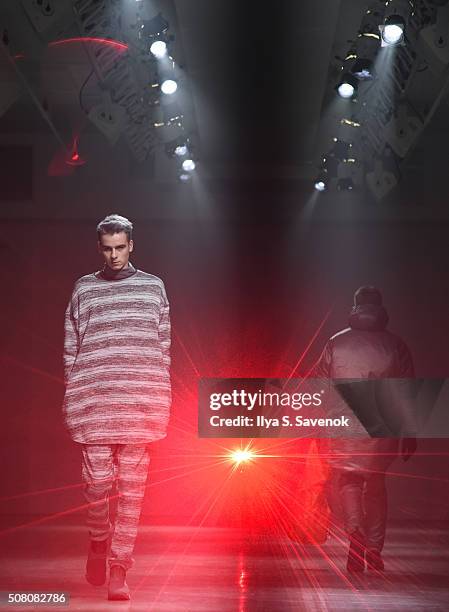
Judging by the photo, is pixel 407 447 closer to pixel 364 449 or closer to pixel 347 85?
pixel 364 449

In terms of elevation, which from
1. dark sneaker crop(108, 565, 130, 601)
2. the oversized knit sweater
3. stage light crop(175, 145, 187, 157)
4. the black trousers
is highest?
stage light crop(175, 145, 187, 157)

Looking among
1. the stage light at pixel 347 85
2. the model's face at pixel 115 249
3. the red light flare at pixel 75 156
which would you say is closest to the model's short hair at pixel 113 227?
the model's face at pixel 115 249

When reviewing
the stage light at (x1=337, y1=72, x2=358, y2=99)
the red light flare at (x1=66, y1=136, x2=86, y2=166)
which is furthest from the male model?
the red light flare at (x1=66, y1=136, x2=86, y2=166)

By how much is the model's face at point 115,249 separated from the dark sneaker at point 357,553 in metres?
1.62

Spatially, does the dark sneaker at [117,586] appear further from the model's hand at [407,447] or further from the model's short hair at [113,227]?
the model's hand at [407,447]

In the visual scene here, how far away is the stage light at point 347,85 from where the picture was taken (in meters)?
5.87

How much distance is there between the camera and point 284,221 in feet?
26.0

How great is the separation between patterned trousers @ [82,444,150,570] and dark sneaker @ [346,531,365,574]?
45.4 inches

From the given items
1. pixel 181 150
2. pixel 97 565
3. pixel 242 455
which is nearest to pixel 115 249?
pixel 97 565

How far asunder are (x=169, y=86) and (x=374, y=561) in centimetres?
290

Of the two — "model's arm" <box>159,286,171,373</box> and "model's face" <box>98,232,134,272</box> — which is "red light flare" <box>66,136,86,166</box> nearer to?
"model's face" <box>98,232,134,272</box>

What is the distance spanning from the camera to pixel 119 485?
3.61 m

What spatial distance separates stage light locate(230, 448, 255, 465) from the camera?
320 inches

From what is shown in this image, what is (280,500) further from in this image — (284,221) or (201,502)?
(284,221)
